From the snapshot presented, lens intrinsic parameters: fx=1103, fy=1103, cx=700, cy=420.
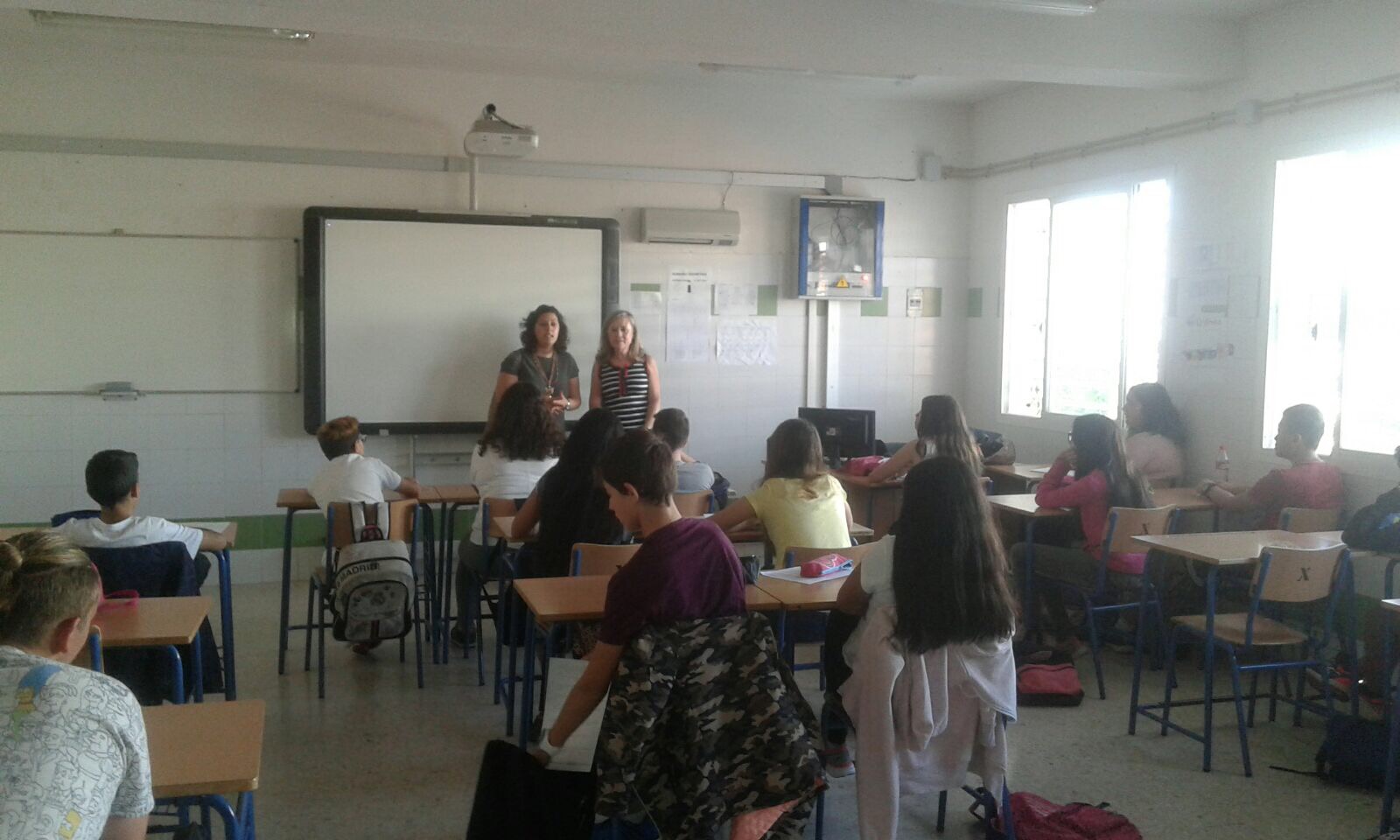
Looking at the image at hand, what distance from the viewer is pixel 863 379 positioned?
7.67m

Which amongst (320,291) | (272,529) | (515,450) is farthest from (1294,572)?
(272,529)

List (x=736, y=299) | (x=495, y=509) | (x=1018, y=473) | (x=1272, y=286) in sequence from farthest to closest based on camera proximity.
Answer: (x=736, y=299) → (x=1018, y=473) → (x=1272, y=286) → (x=495, y=509)

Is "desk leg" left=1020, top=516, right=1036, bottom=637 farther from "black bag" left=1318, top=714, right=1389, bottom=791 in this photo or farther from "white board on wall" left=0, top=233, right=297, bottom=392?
"white board on wall" left=0, top=233, right=297, bottom=392

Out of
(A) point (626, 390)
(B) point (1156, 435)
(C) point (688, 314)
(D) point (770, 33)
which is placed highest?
(D) point (770, 33)

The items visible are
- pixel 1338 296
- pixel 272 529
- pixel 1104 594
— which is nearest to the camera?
pixel 1104 594

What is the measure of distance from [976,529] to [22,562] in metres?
1.99

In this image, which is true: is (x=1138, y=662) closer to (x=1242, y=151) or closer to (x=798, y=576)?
(x=798, y=576)

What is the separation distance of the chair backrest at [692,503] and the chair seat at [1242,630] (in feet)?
6.15

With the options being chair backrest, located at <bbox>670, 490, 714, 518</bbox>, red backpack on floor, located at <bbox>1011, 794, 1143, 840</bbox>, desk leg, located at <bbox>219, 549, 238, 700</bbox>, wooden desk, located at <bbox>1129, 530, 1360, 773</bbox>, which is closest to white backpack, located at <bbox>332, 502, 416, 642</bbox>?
desk leg, located at <bbox>219, 549, 238, 700</bbox>

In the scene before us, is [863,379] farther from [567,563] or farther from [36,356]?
[36,356]

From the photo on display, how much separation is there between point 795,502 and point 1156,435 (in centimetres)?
284

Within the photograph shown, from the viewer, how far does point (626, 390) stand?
638cm

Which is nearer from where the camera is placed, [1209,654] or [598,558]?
[598,558]

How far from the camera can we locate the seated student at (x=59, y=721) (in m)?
1.54
